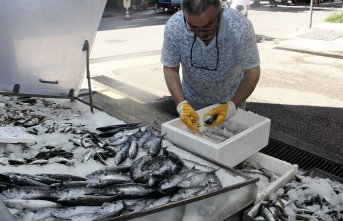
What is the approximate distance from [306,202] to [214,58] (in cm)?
132

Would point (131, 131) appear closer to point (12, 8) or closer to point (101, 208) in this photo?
point (101, 208)

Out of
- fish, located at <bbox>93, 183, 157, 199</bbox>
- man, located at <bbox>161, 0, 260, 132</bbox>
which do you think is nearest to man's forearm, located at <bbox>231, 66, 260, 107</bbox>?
man, located at <bbox>161, 0, 260, 132</bbox>

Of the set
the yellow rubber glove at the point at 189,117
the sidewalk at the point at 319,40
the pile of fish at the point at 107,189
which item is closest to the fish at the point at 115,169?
the pile of fish at the point at 107,189

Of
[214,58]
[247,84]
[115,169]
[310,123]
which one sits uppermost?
[214,58]

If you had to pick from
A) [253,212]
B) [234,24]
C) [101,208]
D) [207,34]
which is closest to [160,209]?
[101,208]

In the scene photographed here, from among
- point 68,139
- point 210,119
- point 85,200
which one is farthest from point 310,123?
point 85,200

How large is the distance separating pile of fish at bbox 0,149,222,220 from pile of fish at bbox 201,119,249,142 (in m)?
0.50

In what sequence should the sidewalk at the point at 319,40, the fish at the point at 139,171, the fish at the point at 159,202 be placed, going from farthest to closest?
the sidewalk at the point at 319,40 → the fish at the point at 139,171 → the fish at the point at 159,202

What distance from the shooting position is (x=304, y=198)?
2424 millimetres

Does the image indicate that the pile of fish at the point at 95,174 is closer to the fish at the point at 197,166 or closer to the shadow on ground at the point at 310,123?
the fish at the point at 197,166

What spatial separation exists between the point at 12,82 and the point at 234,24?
2335 millimetres

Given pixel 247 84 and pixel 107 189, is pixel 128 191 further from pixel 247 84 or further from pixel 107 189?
pixel 247 84

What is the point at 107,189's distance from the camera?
2.05 m

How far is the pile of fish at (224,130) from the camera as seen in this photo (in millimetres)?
2781
